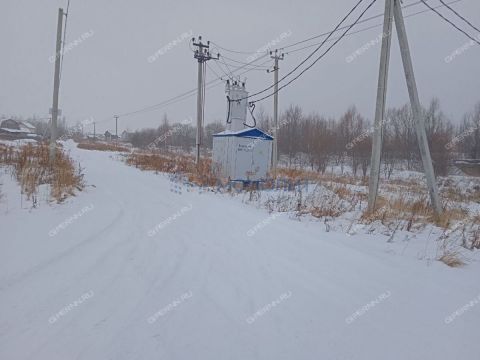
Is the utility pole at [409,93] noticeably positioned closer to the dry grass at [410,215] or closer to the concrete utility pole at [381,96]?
the concrete utility pole at [381,96]

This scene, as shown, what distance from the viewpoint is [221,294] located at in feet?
9.59

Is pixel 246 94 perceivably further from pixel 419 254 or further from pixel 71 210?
pixel 419 254

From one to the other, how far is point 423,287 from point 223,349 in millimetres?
2463

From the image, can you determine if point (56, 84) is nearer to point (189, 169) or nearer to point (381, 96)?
point (189, 169)

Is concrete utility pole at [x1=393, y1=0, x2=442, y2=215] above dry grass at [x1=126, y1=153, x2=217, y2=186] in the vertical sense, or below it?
above

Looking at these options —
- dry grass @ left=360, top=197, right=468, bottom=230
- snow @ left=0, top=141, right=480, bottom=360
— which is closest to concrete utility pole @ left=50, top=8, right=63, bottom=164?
snow @ left=0, top=141, right=480, bottom=360

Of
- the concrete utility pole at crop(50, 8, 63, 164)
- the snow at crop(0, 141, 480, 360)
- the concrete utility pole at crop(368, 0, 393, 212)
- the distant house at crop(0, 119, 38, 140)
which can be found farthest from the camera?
the distant house at crop(0, 119, 38, 140)

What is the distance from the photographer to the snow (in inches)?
86.2

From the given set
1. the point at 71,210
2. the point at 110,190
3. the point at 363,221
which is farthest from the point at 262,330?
the point at 110,190

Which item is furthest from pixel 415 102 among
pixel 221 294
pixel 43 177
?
pixel 43 177

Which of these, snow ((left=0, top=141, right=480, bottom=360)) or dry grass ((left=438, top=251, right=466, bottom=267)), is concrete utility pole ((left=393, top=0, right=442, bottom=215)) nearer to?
snow ((left=0, top=141, right=480, bottom=360))

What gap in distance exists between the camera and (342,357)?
7.02 ft

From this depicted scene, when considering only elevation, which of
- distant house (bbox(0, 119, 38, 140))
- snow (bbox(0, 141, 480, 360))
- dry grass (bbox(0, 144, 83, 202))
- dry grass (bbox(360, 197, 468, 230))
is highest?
distant house (bbox(0, 119, 38, 140))

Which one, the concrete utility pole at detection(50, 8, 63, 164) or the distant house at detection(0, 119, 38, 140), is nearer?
the concrete utility pole at detection(50, 8, 63, 164)
